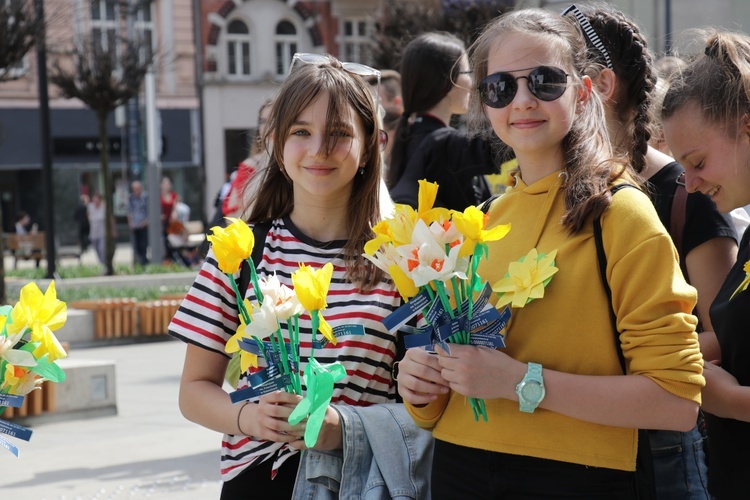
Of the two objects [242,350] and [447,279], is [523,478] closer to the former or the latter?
[447,279]

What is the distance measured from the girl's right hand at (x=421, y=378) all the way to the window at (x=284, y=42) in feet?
104

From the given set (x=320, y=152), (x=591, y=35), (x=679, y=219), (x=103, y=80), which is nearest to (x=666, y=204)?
(x=679, y=219)

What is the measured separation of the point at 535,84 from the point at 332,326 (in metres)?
0.73

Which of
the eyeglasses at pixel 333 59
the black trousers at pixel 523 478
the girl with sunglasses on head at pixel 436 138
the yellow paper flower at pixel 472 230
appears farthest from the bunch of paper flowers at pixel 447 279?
the girl with sunglasses on head at pixel 436 138

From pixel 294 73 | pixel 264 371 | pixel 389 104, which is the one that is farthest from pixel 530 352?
pixel 389 104

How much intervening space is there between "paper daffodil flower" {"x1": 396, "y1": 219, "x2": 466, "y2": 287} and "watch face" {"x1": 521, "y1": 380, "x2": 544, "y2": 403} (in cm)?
24

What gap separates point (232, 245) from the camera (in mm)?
2160

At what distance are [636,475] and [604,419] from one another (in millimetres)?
159

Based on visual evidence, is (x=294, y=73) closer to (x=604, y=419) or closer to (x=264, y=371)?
(x=264, y=371)

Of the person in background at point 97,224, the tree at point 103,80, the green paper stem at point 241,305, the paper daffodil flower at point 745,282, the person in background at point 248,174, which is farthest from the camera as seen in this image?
the person in background at point 97,224

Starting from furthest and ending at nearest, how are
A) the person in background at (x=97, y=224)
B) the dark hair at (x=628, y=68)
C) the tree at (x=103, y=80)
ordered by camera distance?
the person in background at (x=97, y=224) → the tree at (x=103, y=80) → the dark hair at (x=628, y=68)

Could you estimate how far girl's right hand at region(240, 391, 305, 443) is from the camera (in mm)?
2133

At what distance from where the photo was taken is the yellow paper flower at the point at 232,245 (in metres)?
2.16

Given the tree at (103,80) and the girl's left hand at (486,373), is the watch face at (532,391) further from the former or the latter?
the tree at (103,80)
